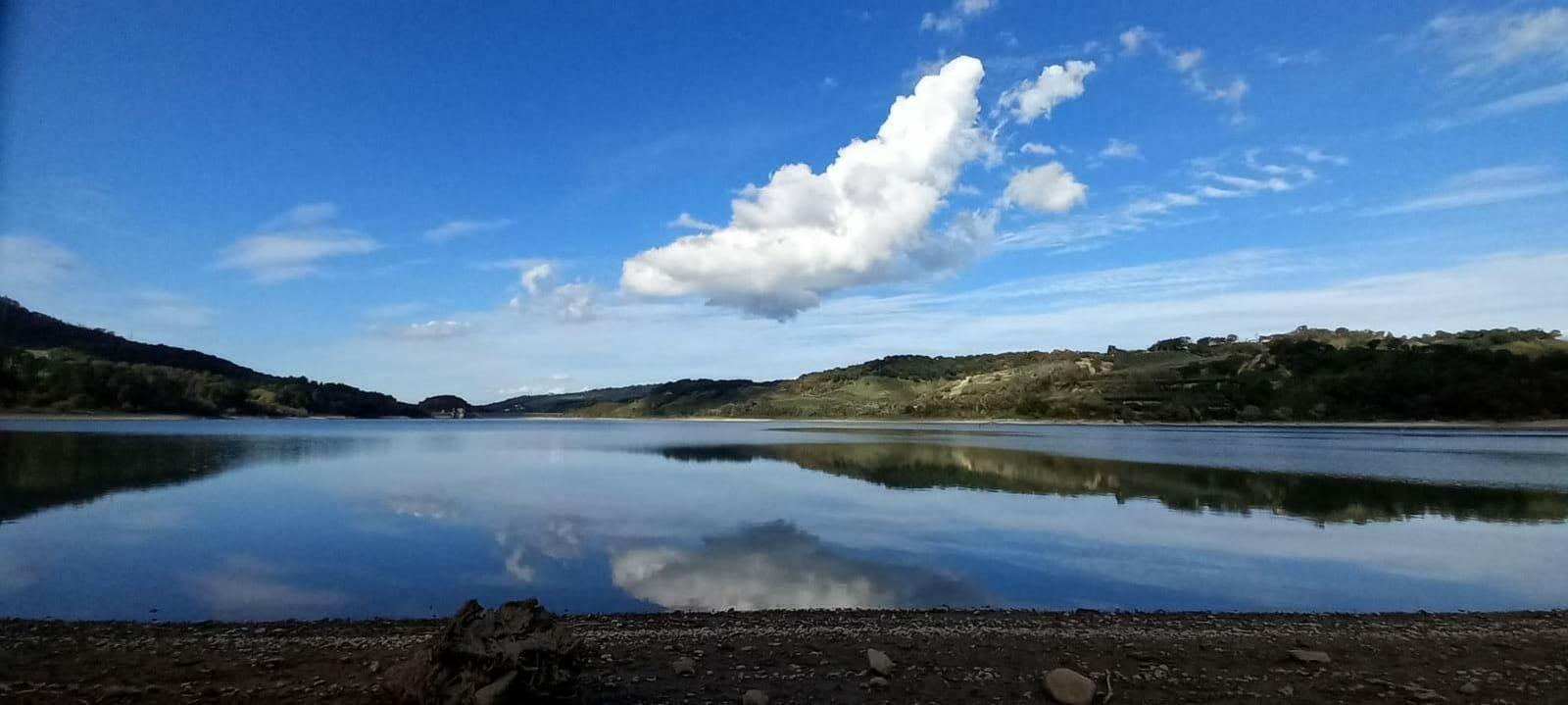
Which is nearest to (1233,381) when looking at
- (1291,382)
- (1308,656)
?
(1291,382)

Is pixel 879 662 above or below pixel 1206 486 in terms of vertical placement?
above

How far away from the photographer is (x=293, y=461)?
141 ft

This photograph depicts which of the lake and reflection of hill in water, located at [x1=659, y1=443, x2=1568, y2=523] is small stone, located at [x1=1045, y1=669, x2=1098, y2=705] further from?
reflection of hill in water, located at [x1=659, y1=443, x2=1568, y2=523]

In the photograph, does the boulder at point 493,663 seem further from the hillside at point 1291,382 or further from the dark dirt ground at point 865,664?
the hillside at point 1291,382

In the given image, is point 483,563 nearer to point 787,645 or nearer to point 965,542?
point 787,645

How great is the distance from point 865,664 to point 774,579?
21.2 feet

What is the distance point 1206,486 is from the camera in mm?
32406

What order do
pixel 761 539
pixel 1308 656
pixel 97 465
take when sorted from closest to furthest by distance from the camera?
pixel 1308 656 → pixel 761 539 → pixel 97 465

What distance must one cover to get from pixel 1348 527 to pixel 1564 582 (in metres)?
6.44

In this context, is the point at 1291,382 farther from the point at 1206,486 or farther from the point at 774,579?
the point at 774,579

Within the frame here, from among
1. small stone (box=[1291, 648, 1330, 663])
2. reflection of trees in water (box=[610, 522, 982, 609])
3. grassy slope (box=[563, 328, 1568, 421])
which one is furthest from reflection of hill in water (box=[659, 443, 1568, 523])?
grassy slope (box=[563, 328, 1568, 421])

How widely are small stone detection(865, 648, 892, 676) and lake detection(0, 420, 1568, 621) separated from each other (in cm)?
429

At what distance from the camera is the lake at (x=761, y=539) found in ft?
42.4

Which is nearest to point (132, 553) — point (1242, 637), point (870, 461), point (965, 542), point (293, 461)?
point (965, 542)
